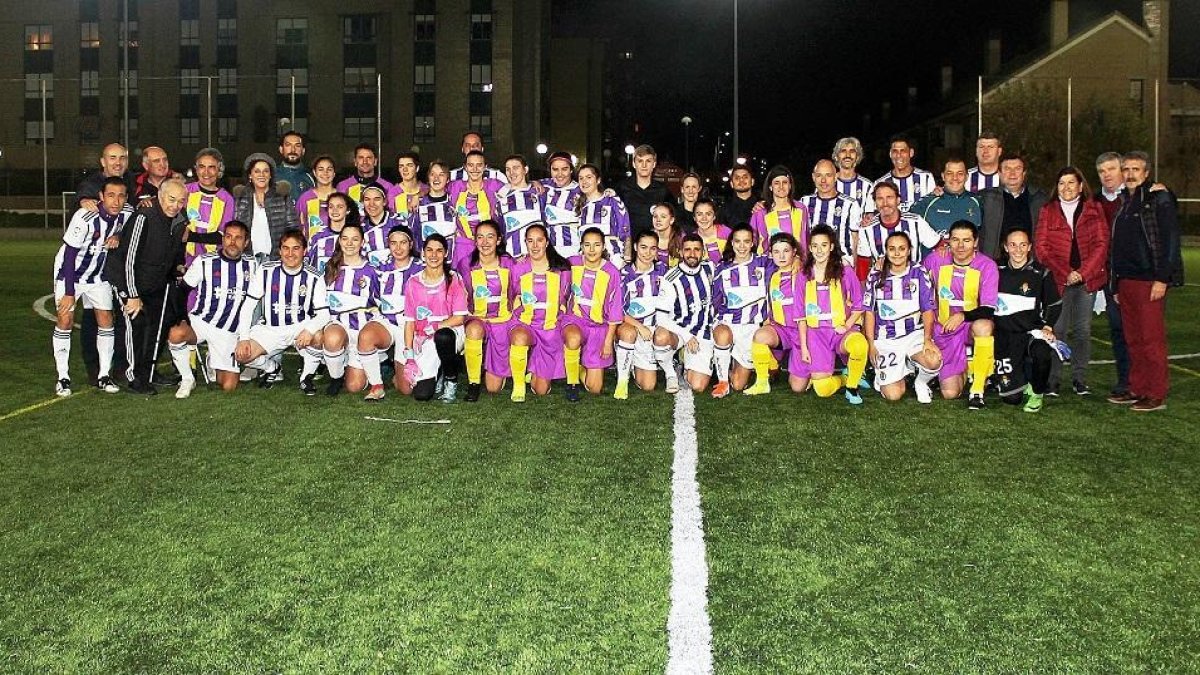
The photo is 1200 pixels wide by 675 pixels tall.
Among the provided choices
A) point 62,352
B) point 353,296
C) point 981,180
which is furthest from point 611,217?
point 62,352

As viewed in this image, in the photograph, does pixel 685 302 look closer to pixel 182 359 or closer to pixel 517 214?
pixel 517 214

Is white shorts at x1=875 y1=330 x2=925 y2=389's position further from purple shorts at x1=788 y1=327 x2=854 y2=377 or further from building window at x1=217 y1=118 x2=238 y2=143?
building window at x1=217 y1=118 x2=238 y2=143

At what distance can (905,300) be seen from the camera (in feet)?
21.5

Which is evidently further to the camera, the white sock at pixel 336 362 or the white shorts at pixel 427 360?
the white sock at pixel 336 362

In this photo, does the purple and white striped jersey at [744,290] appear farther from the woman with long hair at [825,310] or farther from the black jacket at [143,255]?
the black jacket at [143,255]

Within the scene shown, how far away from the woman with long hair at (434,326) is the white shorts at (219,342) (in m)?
1.11

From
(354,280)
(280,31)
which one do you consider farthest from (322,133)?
(354,280)

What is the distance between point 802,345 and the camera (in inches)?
262

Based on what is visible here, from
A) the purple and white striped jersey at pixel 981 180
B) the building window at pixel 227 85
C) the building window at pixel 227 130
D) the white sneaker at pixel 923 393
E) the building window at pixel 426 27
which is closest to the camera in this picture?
the white sneaker at pixel 923 393

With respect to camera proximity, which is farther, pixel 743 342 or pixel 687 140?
pixel 687 140

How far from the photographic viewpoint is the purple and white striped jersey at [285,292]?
6.85m

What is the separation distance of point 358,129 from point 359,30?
3.92 meters

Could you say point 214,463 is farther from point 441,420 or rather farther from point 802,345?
point 802,345

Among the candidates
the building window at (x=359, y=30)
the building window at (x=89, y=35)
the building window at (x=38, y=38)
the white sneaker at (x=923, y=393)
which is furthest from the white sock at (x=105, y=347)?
the building window at (x=38, y=38)
